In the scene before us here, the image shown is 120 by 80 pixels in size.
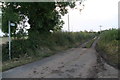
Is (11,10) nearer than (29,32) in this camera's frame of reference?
Yes

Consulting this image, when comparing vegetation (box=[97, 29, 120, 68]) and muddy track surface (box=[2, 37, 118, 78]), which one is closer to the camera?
muddy track surface (box=[2, 37, 118, 78])

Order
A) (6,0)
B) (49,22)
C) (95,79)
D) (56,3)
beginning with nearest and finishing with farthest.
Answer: (95,79), (6,0), (56,3), (49,22)

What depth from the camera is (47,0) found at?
20.1m

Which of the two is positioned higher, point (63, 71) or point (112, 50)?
point (112, 50)

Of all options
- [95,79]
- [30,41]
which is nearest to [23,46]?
[30,41]

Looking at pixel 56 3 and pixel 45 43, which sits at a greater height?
pixel 56 3

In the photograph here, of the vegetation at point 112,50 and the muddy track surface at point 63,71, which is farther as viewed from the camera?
the vegetation at point 112,50

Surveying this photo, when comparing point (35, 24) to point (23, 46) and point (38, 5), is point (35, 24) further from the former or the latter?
point (23, 46)

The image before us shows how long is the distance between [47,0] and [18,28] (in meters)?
3.83

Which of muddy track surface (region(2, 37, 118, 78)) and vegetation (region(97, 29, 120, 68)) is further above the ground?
vegetation (region(97, 29, 120, 68))

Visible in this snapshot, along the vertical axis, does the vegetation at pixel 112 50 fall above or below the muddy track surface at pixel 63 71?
above

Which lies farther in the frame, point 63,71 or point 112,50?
point 112,50

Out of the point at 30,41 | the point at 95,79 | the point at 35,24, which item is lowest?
the point at 95,79

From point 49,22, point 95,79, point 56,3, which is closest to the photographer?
point 95,79
